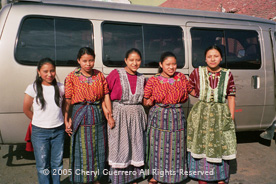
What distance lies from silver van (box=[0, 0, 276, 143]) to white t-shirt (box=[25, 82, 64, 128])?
2.02 feet

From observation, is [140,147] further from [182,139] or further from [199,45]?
[199,45]

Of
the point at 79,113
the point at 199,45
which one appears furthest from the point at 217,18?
the point at 79,113

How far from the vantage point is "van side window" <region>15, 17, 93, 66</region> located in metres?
2.75

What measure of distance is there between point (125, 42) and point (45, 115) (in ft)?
5.00

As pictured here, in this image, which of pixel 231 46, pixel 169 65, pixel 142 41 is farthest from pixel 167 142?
pixel 231 46

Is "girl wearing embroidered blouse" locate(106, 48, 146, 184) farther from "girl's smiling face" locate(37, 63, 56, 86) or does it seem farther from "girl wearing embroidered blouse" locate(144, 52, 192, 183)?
"girl's smiling face" locate(37, 63, 56, 86)

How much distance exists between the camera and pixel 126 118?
8.23 feet

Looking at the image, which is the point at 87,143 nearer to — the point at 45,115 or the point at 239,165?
the point at 45,115

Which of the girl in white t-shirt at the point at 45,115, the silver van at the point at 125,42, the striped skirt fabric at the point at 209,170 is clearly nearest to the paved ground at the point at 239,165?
the striped skirt fabric at the point at 209,170

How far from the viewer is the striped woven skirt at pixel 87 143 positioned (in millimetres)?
2414

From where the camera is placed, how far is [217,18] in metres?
3.58

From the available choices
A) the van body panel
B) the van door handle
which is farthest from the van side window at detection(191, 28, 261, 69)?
the van body panel

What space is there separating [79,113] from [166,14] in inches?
80.1

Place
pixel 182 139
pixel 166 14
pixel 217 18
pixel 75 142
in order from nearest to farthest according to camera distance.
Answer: pixel 75 142, pixel 182 139, pixel 166 14, pixel 217 18
